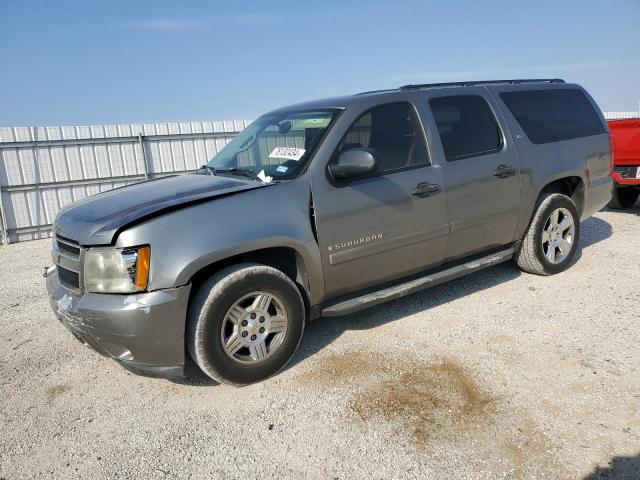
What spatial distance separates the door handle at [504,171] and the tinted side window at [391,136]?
2.71 feet

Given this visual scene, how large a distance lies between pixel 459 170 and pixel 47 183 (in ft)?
28.9

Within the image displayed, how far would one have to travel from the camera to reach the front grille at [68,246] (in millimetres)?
3017

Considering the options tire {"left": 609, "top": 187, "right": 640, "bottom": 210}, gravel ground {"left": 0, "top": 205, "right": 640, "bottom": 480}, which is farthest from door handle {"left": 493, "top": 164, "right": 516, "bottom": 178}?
tire {"left": 609, "top": 187, "right": 640, "bottom": 210}

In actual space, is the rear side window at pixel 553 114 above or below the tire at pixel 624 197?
above

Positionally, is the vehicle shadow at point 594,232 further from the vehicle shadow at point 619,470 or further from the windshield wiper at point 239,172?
the windshield wiper at point 239,172

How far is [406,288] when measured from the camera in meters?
3.75

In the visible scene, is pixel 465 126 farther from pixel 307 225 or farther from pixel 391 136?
pixel 307 225

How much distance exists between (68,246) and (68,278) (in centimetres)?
21

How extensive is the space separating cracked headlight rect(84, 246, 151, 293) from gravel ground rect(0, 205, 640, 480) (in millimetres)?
815

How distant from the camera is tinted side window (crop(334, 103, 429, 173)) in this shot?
358 cm

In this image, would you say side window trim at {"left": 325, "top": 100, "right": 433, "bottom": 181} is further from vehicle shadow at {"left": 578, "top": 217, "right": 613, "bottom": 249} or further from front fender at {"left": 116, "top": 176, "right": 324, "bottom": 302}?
vehicle shadow at {"left": 578, "top": 217, "right": 613, "bottom": 249}

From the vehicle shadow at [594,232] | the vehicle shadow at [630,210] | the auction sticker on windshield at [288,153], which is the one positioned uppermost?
the auction sticker on windshield at [288,153]

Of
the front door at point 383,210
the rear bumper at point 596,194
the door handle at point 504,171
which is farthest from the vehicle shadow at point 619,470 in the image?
the rear bumper at point 596,194

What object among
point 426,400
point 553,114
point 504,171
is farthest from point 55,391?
point 553,114
